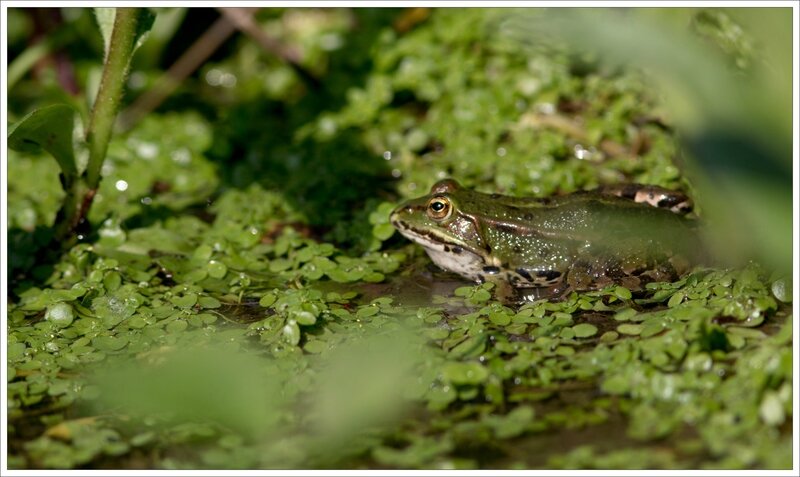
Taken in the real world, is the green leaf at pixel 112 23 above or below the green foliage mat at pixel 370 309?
above

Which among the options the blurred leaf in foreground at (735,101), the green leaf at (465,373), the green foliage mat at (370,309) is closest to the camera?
the blurred leaf in foreground at (735,101)

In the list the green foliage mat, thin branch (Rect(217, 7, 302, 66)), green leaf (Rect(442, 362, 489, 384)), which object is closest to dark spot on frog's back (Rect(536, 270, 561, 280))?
the green foliage mat

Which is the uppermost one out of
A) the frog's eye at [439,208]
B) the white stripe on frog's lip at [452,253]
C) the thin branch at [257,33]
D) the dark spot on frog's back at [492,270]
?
the thin branch at [257,33]

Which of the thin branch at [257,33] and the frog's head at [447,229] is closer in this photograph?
the frog's head at [447,229]

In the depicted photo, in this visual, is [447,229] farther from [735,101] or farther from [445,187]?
[735,101]

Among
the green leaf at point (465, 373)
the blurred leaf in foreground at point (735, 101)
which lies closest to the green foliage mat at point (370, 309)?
the green leaf at point (465, 373)

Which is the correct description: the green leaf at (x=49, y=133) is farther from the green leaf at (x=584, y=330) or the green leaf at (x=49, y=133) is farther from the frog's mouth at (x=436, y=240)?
the green leaf at (x=584, y=330)

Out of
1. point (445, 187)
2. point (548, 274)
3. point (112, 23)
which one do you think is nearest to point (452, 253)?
point (445, 187)
